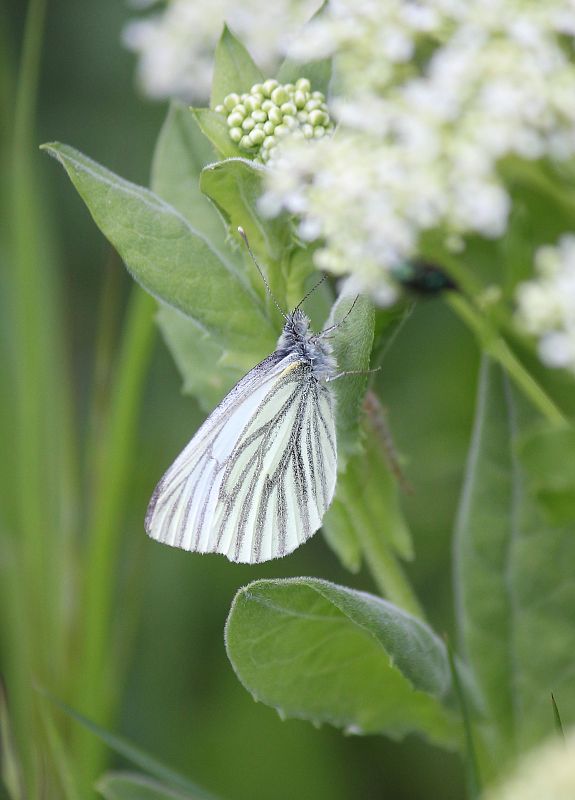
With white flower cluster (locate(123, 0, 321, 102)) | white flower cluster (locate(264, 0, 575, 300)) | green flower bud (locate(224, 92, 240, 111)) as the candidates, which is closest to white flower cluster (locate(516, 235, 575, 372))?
white flower cluster (locate(264, 0, 575, 300))

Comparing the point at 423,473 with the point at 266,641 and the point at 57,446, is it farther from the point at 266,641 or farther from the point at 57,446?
the point at 266,641

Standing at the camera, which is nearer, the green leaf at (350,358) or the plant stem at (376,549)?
the green leaf at (350,358)

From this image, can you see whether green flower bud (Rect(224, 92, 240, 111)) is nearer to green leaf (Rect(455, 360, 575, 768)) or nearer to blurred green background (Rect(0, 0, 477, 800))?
green leaf (Rect(455, 360, 575, 768))

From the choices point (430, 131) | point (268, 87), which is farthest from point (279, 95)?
point (430, 131)

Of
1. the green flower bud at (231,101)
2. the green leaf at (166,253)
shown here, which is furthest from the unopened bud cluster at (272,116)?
the green leaf at (166,253)

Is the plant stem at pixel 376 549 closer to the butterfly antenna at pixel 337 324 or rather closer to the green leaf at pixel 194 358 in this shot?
the butterfly antenna at pixel 337 324

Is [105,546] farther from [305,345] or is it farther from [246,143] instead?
[246,143]
